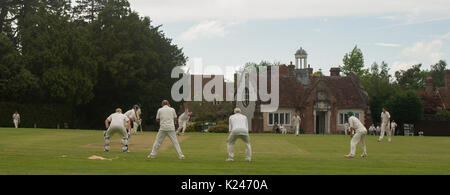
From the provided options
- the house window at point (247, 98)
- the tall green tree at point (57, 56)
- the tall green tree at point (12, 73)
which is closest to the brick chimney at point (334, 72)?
the house window at point (247, 98)

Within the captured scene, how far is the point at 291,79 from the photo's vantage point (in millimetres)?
75500

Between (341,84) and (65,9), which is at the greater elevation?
(65,9)

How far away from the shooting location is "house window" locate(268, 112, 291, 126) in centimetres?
7062

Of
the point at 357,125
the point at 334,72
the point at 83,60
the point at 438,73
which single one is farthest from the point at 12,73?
the point at 438,73

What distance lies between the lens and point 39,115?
57.5 meters

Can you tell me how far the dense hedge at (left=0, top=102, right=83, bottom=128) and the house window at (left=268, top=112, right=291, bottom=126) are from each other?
24790 mm

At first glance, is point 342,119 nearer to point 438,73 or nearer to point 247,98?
point 247,98

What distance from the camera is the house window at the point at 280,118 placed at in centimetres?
7062

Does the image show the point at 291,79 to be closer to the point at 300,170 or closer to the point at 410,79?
the point at 410,79

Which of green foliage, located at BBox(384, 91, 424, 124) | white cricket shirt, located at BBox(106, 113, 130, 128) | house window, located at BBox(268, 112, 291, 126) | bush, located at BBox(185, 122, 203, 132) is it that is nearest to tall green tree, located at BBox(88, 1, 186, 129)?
bush, located at BBox(185, 122, 203, 132)
